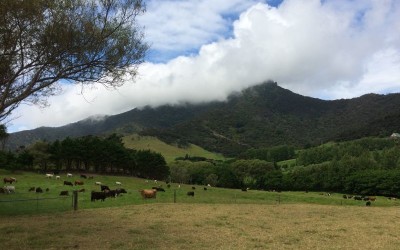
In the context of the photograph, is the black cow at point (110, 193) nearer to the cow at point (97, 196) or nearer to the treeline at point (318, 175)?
the cow at point (97, 196)

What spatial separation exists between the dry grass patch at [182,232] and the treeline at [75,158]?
55055 millimetres

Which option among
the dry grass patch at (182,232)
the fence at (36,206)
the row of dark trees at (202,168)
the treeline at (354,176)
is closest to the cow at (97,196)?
the fence at (36,206)

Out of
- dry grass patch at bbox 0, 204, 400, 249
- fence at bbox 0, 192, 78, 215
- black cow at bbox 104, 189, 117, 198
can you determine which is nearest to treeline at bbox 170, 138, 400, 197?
black cow at bbox 104, 189, 117, 198

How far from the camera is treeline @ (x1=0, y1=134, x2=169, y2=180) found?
269 feet

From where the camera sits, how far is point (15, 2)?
14.6 metres

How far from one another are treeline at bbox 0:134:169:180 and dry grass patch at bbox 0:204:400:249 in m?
55.1

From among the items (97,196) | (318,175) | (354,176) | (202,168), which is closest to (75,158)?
(97,196)

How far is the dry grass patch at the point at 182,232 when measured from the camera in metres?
16.7

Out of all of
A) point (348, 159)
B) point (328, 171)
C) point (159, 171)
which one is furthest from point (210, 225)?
point (348, 159)

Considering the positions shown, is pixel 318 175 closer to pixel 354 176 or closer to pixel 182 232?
pixel 354 176

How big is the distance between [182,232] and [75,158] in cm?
7210

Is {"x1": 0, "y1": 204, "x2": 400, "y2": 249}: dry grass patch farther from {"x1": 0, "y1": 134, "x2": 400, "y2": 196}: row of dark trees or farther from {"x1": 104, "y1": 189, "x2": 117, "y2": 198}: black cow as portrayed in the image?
{"x1": 0, "y1": 134, "x2": 400, "y2": 196}: row of dark trees

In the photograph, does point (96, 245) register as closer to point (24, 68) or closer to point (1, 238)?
point (1, 238)

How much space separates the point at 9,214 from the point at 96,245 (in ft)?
46.0
